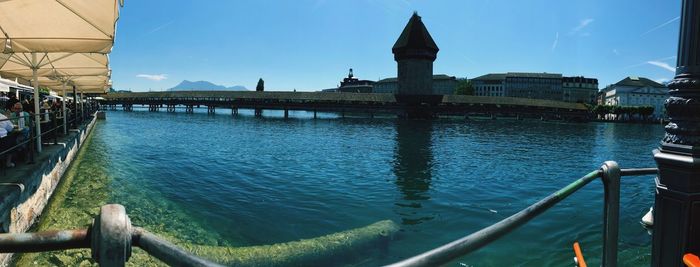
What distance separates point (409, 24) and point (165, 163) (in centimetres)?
7132

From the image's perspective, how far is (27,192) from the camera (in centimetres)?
583

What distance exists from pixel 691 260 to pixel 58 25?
7655 mm

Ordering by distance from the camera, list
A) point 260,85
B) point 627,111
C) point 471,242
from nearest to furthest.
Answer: point 471,242
point 627,111
point 260,85

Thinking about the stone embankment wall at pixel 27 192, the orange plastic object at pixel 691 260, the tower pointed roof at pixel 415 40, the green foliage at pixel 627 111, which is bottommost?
the stone embankment wall at pixel 27 192

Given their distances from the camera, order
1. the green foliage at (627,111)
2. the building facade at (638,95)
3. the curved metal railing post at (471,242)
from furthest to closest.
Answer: the building facade at (638,95), the green foliage at (627,111), the curved metal railing post at (471,242)

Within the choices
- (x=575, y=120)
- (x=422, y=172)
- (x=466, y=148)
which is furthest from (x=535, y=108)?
(x=422, y=172)

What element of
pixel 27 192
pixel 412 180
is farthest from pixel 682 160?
pixel 412 180

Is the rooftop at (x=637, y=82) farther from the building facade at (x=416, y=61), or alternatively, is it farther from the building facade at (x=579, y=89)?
the building facade at (x=416, y=61)

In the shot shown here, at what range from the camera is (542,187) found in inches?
472

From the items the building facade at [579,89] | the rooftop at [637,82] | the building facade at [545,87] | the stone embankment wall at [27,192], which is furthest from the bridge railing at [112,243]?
the building facade at [579,89]

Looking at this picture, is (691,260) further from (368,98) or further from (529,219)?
(368,98)

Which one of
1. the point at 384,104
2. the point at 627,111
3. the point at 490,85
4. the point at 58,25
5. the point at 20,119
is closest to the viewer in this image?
the point at 58,25

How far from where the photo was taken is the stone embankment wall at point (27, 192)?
4.79 meters

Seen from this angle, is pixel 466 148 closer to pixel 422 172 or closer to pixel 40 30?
pixel 422 172
